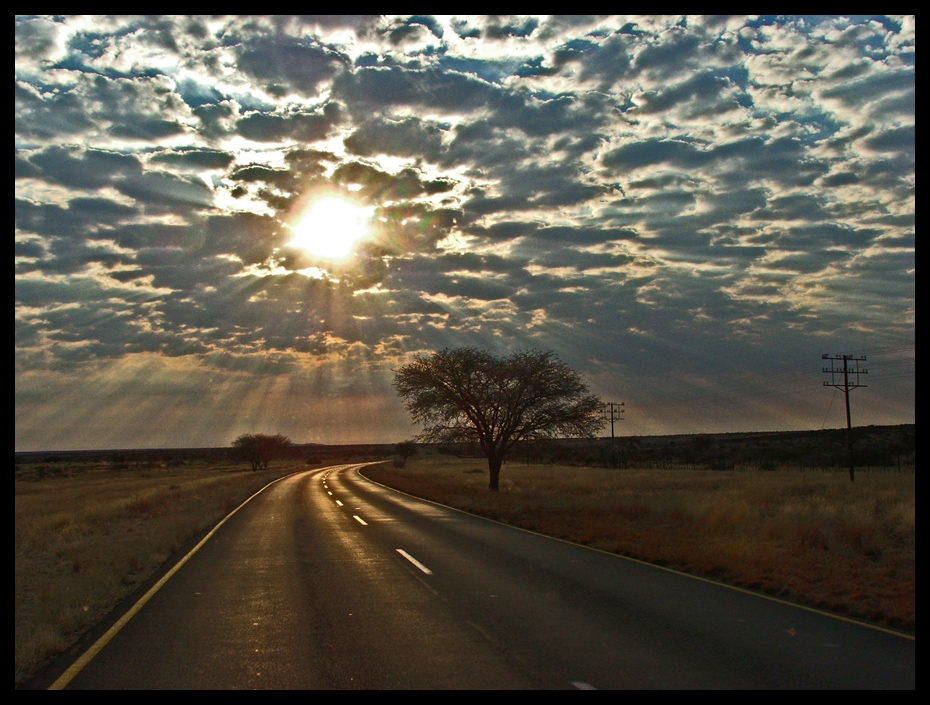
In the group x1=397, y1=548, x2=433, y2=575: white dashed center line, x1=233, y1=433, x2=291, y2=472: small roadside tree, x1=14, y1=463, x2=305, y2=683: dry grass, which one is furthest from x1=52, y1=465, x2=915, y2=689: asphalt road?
x1=233, y1=433, x2=291, y2=472: small roadside tree

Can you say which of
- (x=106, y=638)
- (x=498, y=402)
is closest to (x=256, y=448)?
(x=498, y=402)

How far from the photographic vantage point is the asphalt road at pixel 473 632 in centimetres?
633

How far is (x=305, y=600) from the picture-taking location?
32.9ft

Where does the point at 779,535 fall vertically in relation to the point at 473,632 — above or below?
below

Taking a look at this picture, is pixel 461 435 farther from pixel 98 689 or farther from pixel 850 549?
pixel 98 689

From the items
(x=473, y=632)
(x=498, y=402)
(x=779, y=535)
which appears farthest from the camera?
(x=498, y=402)

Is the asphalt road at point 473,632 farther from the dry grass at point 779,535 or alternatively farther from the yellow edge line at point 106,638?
the dry grass at point 779,535

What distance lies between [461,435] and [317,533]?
62.7 ft

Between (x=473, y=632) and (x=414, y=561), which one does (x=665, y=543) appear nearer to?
(x=414, y=561)

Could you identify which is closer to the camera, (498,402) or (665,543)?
(665,543)

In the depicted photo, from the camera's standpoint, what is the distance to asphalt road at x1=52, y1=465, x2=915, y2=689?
6328 millimetres

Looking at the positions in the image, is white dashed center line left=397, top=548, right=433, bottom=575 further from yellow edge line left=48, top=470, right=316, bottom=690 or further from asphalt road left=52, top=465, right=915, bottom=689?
yellow edge line left=48, top=470, right=316, bottom=690

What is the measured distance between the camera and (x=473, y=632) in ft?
26.3

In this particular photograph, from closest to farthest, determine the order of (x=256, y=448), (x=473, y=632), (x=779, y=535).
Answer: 1. (x=473, y=632)
2. (x=779, y=535)
3. (x=256, y=448)
